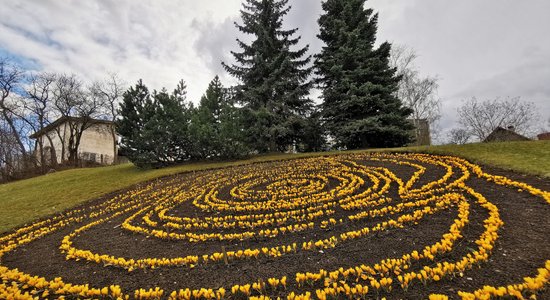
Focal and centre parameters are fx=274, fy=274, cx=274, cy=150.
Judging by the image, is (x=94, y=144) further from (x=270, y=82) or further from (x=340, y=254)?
(x=340, y=254)

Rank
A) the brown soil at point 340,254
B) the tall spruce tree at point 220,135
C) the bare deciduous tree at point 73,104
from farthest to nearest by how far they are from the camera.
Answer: the bare deciduous tree at point 73,104 → the tall spruce tree at point 220,135 → the brown soil at point 340,254

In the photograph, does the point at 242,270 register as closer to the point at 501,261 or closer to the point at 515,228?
the point at 501,261

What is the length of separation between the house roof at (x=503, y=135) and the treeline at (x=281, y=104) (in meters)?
20.6

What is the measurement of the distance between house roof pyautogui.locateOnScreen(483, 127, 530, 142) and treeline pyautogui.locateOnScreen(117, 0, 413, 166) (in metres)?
20.6

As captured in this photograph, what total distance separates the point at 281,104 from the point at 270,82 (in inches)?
94.2

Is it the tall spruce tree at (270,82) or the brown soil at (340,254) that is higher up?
the tall spruce tree at (270,82)

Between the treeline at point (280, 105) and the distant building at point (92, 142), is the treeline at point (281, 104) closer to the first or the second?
the treeline at point (280, 105)

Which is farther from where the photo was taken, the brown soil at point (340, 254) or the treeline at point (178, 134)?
the treeline at point (178, 134)

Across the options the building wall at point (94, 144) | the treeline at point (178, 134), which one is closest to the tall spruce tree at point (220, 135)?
the treeline at point (178, 134)

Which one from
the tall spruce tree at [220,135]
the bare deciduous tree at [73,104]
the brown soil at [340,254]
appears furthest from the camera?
the bare deciduous tree at [73,104]

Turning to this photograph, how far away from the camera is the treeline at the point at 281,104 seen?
1961cm

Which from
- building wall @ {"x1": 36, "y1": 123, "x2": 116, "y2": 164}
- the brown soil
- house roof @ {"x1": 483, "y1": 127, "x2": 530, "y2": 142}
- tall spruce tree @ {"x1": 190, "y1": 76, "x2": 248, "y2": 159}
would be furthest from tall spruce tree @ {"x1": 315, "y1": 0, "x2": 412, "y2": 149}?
building wall @ {"x1": 36, "y1": 123, "x2": 116, "y2": 164}

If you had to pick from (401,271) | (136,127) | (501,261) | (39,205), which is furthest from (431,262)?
(136,127)

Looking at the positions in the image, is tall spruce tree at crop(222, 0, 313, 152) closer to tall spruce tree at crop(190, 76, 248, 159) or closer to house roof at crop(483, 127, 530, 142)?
tall spruce tree at crop(190, 76, 248, 159)
